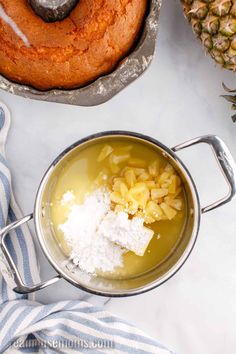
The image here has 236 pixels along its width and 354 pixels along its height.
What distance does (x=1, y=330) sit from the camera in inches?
53.5

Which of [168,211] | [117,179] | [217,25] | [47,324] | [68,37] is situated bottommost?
[47,324]

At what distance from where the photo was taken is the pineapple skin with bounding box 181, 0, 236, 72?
1142mm

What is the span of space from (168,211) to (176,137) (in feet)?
0.63

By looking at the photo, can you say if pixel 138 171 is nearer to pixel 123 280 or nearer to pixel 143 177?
pixel 143 177

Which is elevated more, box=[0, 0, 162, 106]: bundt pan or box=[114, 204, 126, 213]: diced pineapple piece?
box=[0, 0, 162, 106]: bundt pan

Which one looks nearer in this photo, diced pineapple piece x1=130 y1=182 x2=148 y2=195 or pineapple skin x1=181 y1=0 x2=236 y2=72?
pineapple skin x1=181 y1=0 x2=236 y2=72

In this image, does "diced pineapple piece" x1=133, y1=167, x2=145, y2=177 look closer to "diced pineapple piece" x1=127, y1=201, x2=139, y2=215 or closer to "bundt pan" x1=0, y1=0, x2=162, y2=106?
"diced pineapple piece" x1=127, y1=201, x2=139, y2=215

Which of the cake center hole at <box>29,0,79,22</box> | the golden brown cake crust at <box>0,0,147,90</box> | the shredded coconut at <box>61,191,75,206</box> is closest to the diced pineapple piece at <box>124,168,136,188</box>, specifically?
the shredded coconut at <box>61,191,75,206</box>

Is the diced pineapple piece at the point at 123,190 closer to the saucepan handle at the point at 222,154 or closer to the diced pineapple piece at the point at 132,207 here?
the diced pineapple piece at the point at 132,207

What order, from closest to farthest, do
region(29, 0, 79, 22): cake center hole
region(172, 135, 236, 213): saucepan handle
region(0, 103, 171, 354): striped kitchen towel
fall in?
region(29, 0, 79, 22): cake center hole < region(172, 135, 236, 213): saucepan handle < region(0, 103, 171, 354): striped kitchen towel

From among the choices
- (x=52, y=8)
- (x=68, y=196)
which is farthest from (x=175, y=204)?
(x=52, y=8)

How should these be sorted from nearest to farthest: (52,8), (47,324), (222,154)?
(52,8)
(222,154)
(47,324)

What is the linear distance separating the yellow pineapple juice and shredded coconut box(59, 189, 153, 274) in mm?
15

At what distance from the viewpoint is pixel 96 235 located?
1.29m
